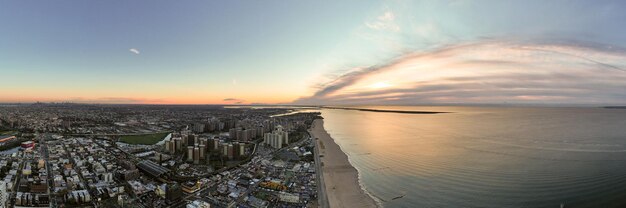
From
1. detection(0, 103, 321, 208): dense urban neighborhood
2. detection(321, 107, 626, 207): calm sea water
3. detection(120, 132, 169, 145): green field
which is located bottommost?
detection(0, 103, 321, 208): dense urban neighborhood

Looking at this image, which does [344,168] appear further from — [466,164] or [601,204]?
[601,204]

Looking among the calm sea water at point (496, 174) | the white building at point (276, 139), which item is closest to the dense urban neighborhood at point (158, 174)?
the white building at point (276, 139)

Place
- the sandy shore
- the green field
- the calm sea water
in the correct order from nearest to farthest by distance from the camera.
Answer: the calm sea water
the sandy shore
the green field

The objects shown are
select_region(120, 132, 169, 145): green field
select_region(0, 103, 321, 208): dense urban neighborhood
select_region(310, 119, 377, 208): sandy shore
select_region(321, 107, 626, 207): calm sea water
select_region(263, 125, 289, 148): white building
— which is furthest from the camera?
select_region(120, 132, 169, 145): green field

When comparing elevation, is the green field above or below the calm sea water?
below

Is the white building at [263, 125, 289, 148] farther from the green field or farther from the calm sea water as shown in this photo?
the green field

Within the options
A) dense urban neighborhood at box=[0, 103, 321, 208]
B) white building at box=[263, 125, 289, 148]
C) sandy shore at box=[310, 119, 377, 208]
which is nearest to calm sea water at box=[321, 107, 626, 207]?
sandy shore at box=[310, 119, 377, 208]

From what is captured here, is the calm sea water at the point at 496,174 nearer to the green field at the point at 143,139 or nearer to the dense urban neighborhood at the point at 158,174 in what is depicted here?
the dense urban neighborhood at the point at 158,174

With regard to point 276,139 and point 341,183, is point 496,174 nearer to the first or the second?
point 341,183
